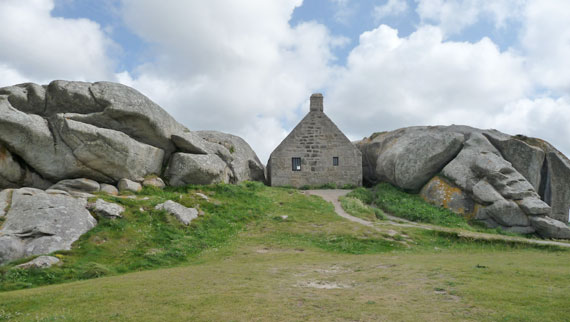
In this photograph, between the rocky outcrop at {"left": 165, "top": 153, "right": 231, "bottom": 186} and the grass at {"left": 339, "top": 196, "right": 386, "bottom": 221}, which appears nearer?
the rocky outcrop at {"left": 165, "top": 153, "right": 231, "bottom": 186}

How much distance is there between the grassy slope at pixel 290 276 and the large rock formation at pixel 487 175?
644 cm

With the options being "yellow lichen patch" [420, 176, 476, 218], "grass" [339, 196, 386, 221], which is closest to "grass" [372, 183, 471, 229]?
"yellow lichen patch" [420, 176, 476, 218]

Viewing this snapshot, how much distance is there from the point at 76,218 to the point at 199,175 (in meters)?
8.87

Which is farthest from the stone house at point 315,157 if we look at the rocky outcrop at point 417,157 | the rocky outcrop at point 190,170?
Result: the rocky outcrop at point 190,170

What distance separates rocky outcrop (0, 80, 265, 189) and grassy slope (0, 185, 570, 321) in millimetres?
3280

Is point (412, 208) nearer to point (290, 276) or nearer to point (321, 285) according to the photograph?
point (290, 276)

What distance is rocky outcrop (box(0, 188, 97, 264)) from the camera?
13.2m

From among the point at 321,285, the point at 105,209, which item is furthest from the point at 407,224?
the point at 105,209

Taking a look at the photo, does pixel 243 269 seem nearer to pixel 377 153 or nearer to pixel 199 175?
pixel 199 175

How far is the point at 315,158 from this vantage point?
3456 centimetres

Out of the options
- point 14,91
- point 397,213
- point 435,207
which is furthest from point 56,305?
point 435,207

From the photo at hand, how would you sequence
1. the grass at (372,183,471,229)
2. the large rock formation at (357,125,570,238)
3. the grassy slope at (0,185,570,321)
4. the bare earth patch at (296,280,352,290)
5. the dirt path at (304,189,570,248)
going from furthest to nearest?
1. the grass at (372,183,471,229)
2. the large rock formation at (357,125,570,238)
3. the dirt path at (304,189,570,248)
4. the bare earth patch at (296,280,352,290)
5. the grassy slope at (0,185,570,321)

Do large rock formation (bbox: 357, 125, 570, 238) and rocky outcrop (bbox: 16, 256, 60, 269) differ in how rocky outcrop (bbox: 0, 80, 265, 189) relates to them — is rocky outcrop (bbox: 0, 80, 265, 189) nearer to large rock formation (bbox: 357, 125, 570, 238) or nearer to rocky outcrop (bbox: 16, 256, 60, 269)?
rocky outcrop (bbox: 16, 256, 60, 269)

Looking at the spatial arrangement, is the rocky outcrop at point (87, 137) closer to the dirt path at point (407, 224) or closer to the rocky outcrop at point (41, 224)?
the rocky outcrop at point (41, 224)
